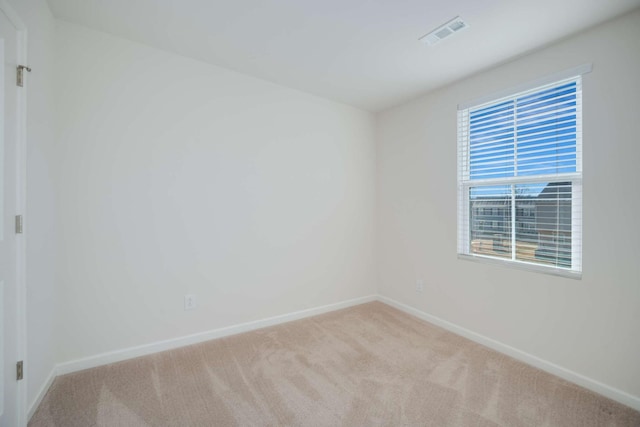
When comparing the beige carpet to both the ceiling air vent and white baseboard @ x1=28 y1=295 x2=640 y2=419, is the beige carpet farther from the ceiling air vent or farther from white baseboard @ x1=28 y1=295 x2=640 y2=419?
the ceiling air vent

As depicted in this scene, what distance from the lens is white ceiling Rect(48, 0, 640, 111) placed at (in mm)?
1845

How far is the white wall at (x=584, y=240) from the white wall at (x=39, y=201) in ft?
10.7

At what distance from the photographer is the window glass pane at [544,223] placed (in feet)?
7.20

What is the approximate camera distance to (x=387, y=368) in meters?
2.26

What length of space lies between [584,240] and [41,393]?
3.86 m

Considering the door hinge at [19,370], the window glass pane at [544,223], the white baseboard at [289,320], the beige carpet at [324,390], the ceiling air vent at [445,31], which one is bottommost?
the beige carpet at [324,390]

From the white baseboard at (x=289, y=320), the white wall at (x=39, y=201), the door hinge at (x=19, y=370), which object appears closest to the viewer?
the door hinge at (x=19, y=370)

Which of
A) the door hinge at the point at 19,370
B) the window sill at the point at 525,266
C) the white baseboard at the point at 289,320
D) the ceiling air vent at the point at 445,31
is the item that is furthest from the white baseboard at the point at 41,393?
the ceiling air vent at the point at 445,31

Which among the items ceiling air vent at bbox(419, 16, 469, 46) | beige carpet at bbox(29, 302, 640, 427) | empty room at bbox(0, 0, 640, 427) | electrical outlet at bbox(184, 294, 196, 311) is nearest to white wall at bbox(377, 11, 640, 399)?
empty room at bbox(0, 0, 640, 427)

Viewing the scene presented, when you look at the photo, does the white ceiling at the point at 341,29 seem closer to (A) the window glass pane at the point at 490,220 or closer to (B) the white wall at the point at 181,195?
(B) the white wall at the point at 181,195

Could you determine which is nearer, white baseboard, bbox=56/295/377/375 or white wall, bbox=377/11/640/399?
white wall, bbox=377/11/640/399

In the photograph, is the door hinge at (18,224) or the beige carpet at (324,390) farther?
the beige carpet at (324,390)

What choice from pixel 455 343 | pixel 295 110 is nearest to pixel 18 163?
pixel 295 110

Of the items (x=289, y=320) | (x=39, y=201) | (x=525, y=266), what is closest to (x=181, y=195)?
(x=39, y=201)
